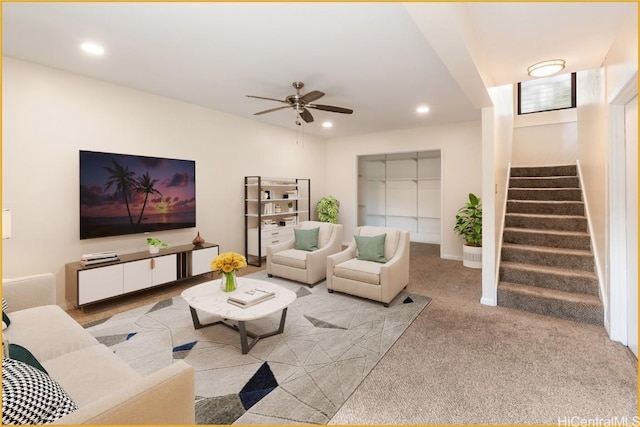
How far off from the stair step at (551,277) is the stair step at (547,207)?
1.10 m

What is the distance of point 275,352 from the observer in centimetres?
244

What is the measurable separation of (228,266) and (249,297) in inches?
14.5

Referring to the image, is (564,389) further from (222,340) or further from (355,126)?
(355,126)

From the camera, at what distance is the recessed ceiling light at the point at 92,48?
8.86 feet

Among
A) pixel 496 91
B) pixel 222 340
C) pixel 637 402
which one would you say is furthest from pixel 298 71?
pixel 637 402

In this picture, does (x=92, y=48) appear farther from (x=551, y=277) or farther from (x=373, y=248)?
(x=551, y=277)

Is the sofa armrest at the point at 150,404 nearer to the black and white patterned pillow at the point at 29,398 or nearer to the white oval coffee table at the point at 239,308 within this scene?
the black and white patterned pillow at the point at 29,398

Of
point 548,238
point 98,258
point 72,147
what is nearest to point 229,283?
point 98,258

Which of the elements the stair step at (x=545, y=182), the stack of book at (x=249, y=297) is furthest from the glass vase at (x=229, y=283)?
the stair step at (x=545, y=182)

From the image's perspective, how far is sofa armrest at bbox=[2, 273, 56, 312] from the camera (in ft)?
7.46

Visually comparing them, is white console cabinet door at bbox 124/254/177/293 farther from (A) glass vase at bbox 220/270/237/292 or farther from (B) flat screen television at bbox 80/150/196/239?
(A) glass vase at bbox 220/270/237/292

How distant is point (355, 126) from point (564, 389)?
4971mm
